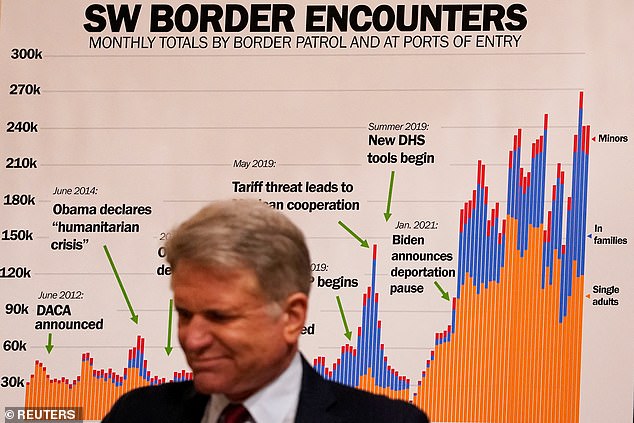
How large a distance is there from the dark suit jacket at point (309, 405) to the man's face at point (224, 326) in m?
0.17

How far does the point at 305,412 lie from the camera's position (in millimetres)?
2062

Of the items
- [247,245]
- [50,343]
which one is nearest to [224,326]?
[247,245]

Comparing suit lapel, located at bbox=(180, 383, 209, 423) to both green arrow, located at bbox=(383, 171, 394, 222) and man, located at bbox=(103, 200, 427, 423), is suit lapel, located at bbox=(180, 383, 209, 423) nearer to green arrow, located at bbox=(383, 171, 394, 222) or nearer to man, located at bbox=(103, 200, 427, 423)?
man, located at bbox=(103, 200, 427, 423)

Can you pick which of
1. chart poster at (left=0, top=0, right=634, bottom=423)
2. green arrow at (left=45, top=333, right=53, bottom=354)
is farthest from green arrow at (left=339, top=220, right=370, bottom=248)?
green arrow at (left=45, top=333, right=53, bottom=354)

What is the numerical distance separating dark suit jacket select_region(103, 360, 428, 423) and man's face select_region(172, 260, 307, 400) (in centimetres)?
17

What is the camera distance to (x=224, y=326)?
192cm

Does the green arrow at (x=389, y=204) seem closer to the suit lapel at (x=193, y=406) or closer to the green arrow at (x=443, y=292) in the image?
the green arrow at (x=443, y=292)

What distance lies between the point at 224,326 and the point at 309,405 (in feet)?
0.92

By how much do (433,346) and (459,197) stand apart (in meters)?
0.50

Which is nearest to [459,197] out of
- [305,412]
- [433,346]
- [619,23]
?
[433,346]

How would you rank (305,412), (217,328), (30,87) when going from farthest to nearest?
1. (30,87)
2. (305,412)
3. (217,328)

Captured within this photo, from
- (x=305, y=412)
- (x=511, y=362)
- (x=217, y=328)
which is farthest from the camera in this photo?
(x=511, y=362)

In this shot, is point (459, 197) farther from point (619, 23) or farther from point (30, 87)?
point (30, 87)

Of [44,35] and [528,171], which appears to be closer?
[528,171]
